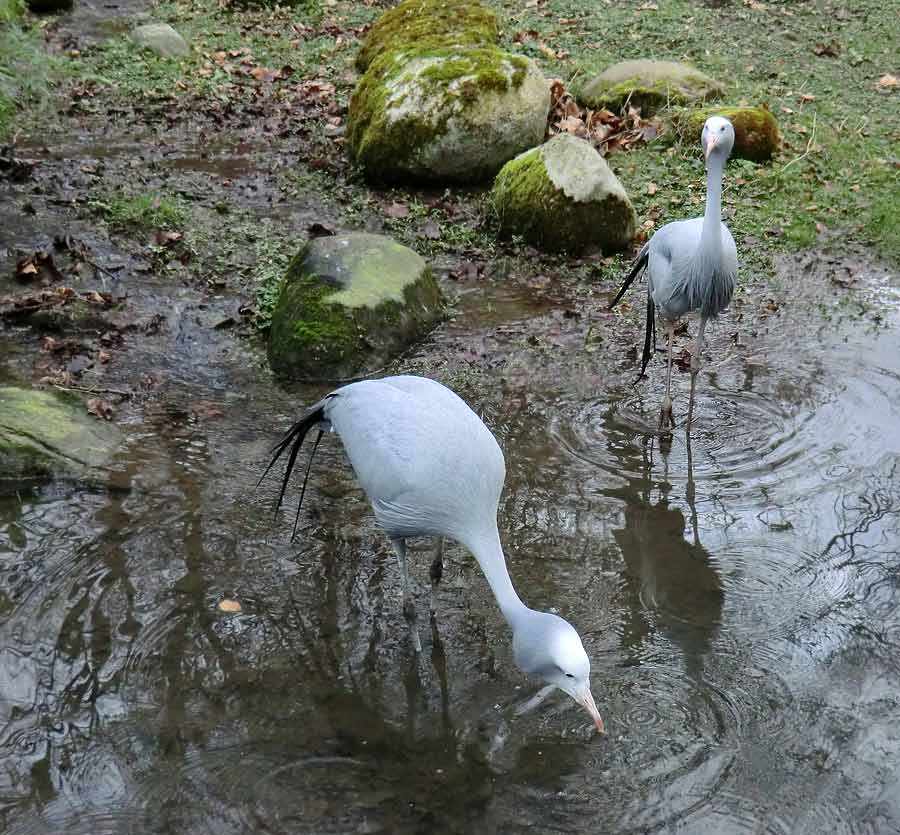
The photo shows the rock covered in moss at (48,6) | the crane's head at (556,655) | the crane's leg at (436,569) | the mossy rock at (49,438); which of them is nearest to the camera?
the crane's head at (556,655)

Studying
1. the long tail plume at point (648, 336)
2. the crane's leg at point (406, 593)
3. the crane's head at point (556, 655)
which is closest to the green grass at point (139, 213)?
the long tail plume at point (648, 336)

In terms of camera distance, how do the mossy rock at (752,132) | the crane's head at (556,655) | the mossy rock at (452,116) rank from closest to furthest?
the crane's head at (556,655)
the mossy rock at (452,116)
the mossy rock at (752,132)

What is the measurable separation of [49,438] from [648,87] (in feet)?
23.1

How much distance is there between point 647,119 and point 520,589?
6.64m

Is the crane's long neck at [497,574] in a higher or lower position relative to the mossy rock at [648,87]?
higher

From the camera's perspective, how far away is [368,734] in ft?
12.3

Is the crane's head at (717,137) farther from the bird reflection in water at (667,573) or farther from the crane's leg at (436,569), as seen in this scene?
the crane's leg at (436,569)

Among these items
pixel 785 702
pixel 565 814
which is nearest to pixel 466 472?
pixel 565 814

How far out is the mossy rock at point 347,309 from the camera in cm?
617

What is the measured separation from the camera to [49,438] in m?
5.09

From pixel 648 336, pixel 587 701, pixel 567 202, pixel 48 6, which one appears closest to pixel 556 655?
pixel 587 701

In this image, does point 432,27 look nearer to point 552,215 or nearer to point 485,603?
point 552,215

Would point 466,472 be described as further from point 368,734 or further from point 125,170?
point 125,170

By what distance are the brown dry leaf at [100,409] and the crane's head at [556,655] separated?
10.2 feet
